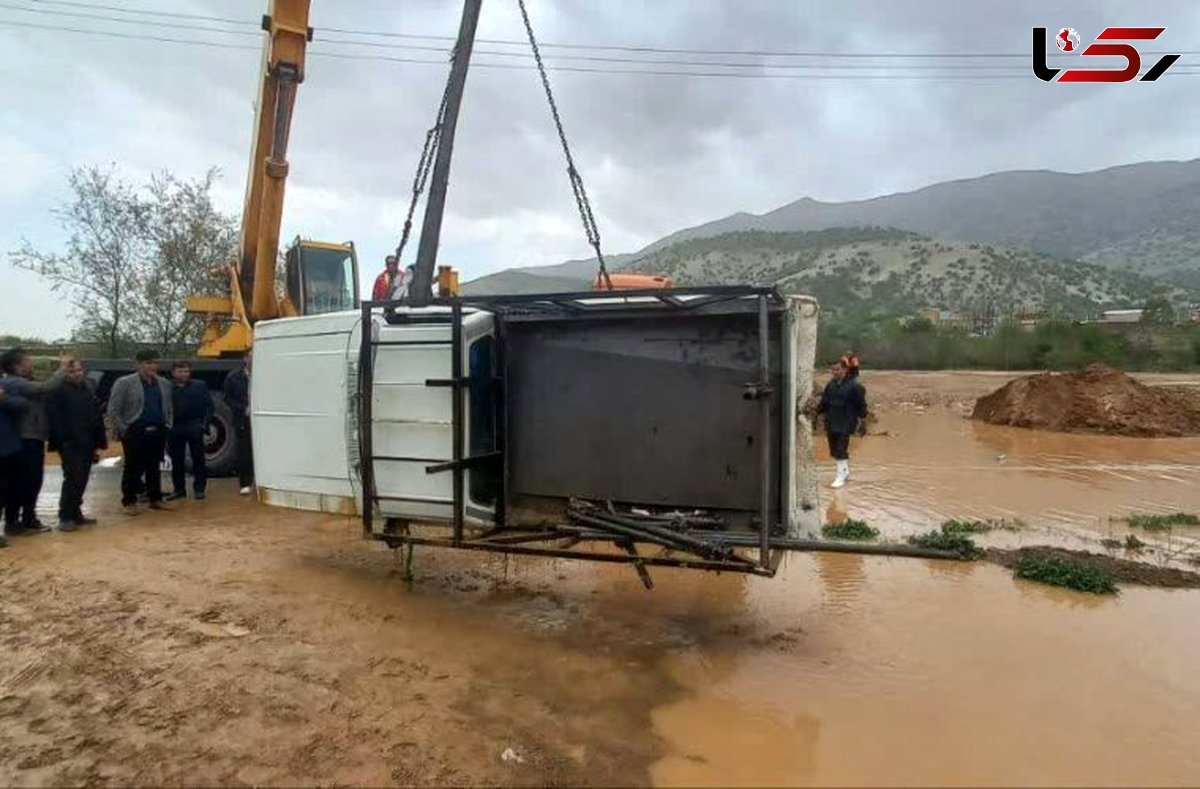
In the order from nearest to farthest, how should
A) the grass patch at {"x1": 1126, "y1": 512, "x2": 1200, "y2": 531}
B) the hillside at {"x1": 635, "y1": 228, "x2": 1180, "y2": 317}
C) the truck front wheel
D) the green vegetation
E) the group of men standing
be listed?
1. the group of men standing
2. the grass patch at {"x1": 1126, "y1": 512, "x2": 1200, "y2": 531}
3. the truck front wheel
4. the green vegetation
5. the hillside at {"x1": 635, "y1": 228, "x2": 1180, "y2": 317}

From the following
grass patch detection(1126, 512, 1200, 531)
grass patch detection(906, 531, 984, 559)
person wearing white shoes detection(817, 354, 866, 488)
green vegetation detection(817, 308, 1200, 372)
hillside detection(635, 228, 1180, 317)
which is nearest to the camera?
grass patch detection(906, 531, 984, 559)

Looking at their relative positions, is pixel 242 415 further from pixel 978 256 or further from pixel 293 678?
pixel 978 256

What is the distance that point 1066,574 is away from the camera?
6.16m

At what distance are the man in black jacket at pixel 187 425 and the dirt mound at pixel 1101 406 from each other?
18037mm

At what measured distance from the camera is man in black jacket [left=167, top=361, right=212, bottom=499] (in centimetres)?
862

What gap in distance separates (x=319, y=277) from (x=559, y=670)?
8135mm

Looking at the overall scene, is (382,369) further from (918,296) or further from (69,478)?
(918,296)

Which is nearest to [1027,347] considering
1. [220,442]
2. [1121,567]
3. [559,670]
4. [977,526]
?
[977,526]

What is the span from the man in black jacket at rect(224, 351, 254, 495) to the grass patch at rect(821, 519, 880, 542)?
6731 millimetres

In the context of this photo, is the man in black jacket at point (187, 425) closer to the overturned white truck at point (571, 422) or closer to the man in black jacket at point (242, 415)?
the man in black jacket at point (242, 415)

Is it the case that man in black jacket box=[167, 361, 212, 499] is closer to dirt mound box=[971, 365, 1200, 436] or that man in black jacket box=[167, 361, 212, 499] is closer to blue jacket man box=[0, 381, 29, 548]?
blue jacket man box=[0, 381, 29, 548]

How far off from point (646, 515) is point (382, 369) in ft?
7.17


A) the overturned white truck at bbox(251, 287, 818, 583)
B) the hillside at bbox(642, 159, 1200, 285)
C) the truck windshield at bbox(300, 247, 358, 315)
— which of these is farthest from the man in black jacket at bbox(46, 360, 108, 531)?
the hillside at bbox(642, 159, 1200, 285)

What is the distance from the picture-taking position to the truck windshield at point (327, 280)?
35.1ft
